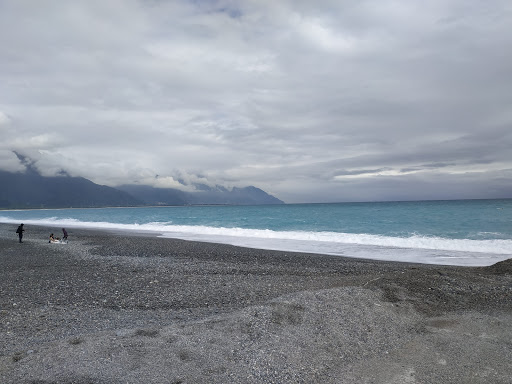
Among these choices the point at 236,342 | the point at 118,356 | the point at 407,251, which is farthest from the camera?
the point at 407,251

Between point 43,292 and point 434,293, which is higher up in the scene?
A: point 434,293

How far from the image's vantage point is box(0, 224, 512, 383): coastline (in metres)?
5.50

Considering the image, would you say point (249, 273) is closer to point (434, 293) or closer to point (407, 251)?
point (434, 293)

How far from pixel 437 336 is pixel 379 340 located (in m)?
1.26

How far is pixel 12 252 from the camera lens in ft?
66.8

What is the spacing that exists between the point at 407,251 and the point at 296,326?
17.5m

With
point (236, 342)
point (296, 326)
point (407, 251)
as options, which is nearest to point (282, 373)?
point (236, 342)

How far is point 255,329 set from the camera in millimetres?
6770

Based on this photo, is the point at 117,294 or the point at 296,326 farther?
the point at 117,294

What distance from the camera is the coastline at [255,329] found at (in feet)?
18.0

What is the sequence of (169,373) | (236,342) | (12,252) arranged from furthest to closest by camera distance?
(12,252) → (236,342) → (169,373)

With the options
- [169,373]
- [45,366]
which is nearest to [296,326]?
[169,373]

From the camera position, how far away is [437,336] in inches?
274

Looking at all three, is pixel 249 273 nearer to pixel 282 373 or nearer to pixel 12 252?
pixel 282 373
